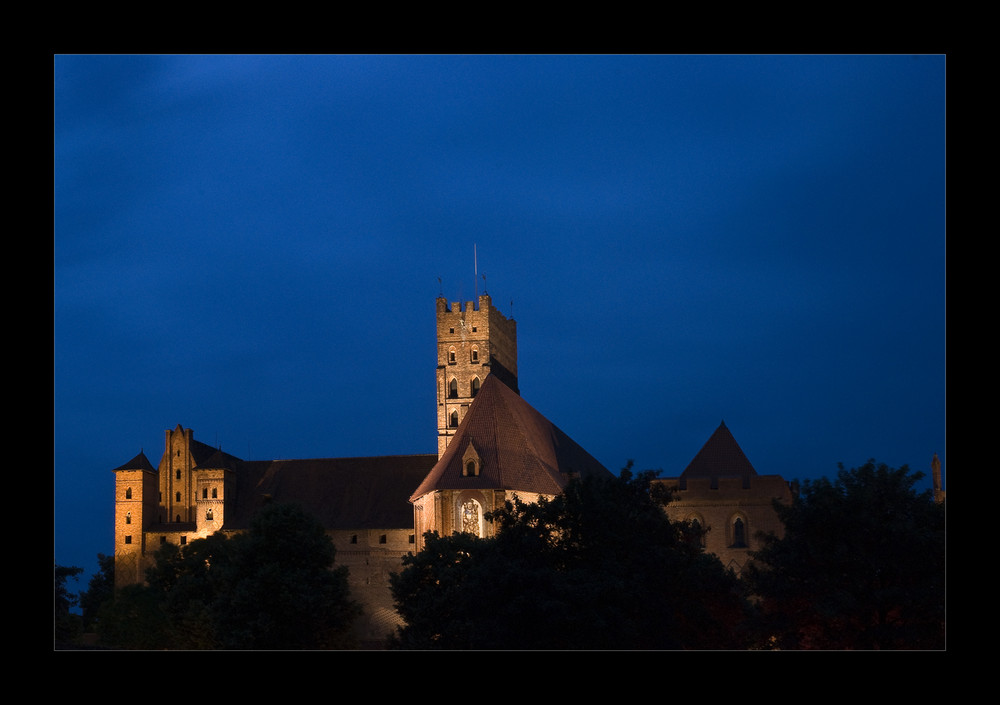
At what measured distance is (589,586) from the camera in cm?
3362

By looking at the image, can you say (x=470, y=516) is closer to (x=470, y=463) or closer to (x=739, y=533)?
(x=470, y=463)

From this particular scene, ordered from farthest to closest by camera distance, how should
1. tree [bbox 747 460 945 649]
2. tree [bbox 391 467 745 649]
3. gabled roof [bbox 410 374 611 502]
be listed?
gabled roof [bbox 410 374 611 502] < tree [bbox 391 467 745 649] < tree [bbox 747 460 945 649]

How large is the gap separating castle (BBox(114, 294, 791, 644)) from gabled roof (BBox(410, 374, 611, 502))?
75 millimetres

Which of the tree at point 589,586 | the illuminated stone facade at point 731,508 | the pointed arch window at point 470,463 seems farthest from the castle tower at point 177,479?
the tree at point 589,586

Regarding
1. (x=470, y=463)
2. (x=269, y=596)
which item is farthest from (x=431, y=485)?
(x=269, y=596)

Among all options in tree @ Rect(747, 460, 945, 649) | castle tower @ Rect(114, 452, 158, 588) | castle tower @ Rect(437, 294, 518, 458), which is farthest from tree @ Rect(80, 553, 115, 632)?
tree @ Rect(747, 460, 945, 649)

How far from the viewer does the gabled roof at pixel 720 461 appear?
60781 millimetres

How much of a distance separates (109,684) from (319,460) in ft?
214

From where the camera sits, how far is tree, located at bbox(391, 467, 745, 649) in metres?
33.7

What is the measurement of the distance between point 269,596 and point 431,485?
12.8 m

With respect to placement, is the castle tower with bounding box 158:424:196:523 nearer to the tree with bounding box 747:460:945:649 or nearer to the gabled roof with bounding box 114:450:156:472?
the gabled roof with bounding box 114:450:156:472

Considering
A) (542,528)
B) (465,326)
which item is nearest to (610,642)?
(542,528)

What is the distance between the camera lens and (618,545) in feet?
121
